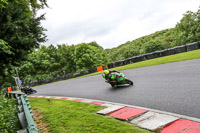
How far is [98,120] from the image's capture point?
3.91 m

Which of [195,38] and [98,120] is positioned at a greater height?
[195,38]

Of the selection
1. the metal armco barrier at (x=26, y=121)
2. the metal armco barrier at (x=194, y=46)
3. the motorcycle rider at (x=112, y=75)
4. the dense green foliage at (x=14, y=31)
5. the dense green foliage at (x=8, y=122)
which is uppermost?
the dense green foliage at (x=14, y=31)

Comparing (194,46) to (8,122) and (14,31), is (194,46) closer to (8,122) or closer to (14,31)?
(14,31)

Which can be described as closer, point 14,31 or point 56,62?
point 14,31

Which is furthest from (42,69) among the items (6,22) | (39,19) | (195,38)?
(195,38)

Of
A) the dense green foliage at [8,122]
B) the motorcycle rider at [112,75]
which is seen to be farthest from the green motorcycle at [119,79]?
the dense green foliage at [8,122]

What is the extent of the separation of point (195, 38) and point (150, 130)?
49.9 m

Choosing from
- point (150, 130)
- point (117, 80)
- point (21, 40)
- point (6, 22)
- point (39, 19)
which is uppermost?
point (39, 19)

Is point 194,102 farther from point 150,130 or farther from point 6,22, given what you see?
point 6,22

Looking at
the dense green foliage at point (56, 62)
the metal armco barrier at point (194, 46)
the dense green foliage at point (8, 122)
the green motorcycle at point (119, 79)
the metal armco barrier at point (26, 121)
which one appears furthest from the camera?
the dense green foliage at point (56, 62)

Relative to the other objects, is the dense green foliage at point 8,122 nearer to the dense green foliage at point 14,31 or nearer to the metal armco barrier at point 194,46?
the dense green foliage at point 14,31

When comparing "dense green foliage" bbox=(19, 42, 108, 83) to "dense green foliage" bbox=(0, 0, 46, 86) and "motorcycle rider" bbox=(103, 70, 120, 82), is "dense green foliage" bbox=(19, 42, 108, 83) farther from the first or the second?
"motorcycle rider" bbox=(103, 70, 120, 82)

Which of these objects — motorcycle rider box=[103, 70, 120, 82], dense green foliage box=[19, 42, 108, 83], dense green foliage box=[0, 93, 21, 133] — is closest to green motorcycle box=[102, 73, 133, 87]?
motorcycle rider box=[103, 70, 120, 82]

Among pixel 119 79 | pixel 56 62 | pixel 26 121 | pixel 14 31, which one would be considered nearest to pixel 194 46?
pixel 119 79
